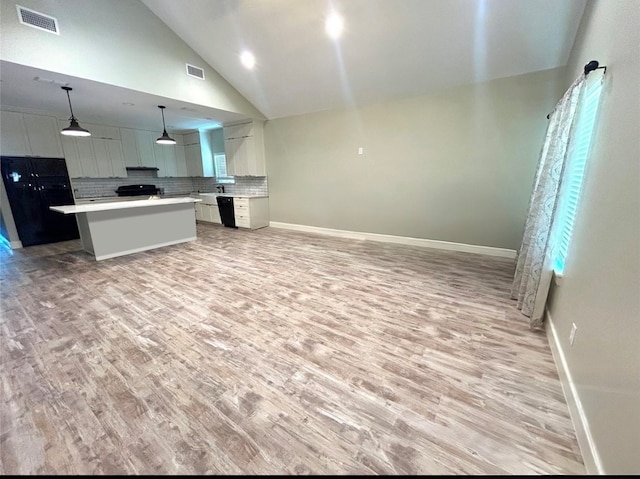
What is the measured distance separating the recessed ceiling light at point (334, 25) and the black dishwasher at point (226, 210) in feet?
13.6

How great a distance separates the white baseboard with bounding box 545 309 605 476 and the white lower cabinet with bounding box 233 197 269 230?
18.8 feet

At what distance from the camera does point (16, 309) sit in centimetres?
268

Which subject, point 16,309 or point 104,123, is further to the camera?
point 104,123

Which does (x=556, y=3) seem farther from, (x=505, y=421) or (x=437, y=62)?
(x=505, y=421)

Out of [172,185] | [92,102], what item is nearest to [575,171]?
[92,102]

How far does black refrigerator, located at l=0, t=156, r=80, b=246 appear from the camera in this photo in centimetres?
468

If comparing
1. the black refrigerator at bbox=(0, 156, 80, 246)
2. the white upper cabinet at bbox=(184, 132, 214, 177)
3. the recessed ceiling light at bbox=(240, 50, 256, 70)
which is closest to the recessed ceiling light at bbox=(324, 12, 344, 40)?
the recessed ceiling light at bbox=(240, 50, 256, 70)

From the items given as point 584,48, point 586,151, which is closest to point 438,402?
point 586,151

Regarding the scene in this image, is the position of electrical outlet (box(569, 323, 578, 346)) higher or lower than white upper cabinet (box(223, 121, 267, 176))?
lower

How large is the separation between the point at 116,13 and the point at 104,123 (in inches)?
135

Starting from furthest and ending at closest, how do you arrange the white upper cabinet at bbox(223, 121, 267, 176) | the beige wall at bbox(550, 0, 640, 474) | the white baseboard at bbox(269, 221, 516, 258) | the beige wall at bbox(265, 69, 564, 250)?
the white upper cabinet at bbox(223, 121, 267, 176), the white baseboard at bbox(269, 221, 516, 258), the beige wall at bbox(265, 69, 564, 250), the beige wall at bbox(550, 0, 640, 474)

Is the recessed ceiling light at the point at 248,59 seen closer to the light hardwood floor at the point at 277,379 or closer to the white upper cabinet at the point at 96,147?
the light hardwood floor at the point at 277,379

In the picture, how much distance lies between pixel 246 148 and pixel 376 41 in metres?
3.81

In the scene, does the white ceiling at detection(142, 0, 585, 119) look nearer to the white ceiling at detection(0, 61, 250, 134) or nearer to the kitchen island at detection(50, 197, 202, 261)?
the white ceiling at detection(0, 61, 250, 134)
